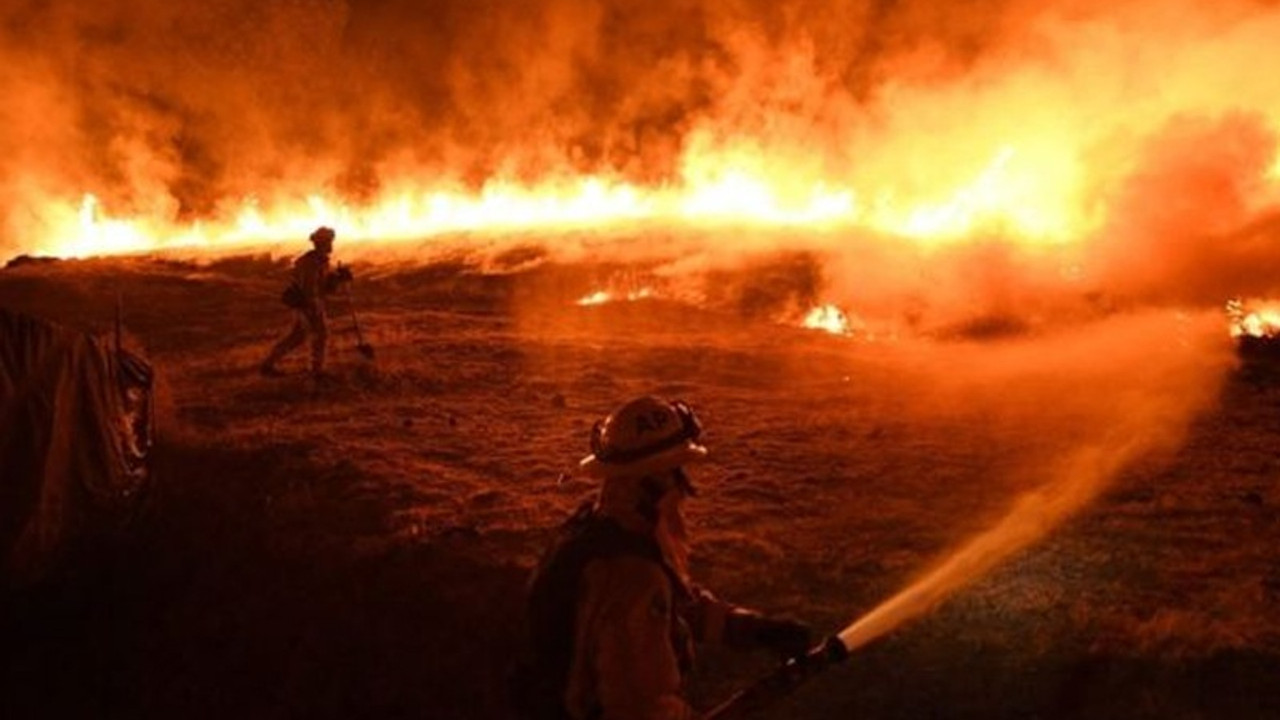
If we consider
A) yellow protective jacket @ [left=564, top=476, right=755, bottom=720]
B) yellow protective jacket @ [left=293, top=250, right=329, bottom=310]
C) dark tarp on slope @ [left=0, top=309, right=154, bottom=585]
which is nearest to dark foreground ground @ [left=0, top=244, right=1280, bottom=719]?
dark tarp on slope @ [left=0, top=309, right=154, bottom=585]

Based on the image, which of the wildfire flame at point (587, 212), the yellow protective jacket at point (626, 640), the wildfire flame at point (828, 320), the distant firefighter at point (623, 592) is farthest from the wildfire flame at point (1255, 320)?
the yellow protective jacket at point (626, 640)

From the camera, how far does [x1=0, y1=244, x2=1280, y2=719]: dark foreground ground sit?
18.1 feet

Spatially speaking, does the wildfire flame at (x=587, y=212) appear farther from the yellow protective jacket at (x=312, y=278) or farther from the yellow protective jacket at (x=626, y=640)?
the yellow protective jacket at (x=626, y=640)

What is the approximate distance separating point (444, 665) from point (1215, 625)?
14.3 feet

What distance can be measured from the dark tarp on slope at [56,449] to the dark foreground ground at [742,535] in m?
0.26

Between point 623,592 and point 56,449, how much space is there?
6685 mm

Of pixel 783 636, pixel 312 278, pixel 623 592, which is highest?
pixel 312 278

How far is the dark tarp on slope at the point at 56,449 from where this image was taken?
25.2 ft

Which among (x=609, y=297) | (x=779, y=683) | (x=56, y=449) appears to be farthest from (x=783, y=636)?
(x=609, y=297)

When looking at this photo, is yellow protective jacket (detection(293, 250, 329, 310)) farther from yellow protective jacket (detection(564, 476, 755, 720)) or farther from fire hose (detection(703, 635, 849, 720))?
yellow protective jacket (detection(564, 476, 755, 720))

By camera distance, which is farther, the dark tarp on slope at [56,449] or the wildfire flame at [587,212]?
the wildfire flame at [587,212]

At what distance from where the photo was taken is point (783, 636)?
3654mm

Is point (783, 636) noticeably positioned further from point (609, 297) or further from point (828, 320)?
point (609, 297)

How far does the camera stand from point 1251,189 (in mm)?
14766
